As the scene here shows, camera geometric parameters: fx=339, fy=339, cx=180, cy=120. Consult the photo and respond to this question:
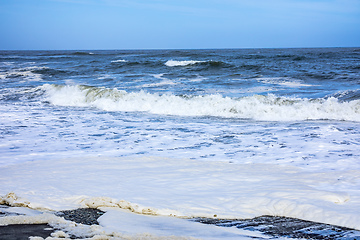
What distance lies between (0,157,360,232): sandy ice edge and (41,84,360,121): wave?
5.15m

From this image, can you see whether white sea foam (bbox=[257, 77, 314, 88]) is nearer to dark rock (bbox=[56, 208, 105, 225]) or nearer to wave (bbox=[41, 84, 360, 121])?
wave (bbox=[41, 84, 360, 121])

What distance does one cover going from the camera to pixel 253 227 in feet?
9.47

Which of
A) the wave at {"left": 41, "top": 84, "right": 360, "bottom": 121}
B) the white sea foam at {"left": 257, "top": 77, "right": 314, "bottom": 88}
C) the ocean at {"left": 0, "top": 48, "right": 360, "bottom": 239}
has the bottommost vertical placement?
the ocean at {"left": 0, "top": 48, "right": 360, "bottom": 239}

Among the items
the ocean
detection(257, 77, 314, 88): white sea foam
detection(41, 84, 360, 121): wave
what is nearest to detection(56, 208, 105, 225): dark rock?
the ocean

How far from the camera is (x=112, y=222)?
9.37 feet

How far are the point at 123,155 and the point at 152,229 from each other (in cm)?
283

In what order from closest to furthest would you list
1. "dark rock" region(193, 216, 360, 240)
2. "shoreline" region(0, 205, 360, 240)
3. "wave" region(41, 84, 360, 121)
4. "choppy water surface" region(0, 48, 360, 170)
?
"shoreline" region(0, 205, 360, 240), "dark rock" region(193, 216, 360, 240), "choppy water surface" region(0, 48, 360, 170), "wave" region(41, 84, 360, 121)

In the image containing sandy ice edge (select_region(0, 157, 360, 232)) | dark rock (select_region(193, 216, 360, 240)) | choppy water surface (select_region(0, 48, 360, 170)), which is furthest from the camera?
choppy water surface (select_region(0, 48, 360, 170))

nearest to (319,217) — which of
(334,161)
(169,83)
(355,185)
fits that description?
(355,185)

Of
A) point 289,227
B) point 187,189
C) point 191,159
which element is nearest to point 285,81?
point 191,159

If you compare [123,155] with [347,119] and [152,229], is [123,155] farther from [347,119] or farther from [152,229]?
[347,119]

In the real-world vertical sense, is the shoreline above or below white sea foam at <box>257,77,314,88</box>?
below

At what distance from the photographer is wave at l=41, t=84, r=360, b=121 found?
934cm

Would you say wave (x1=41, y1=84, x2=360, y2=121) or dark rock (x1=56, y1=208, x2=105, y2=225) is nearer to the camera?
dark rock (x1=56, y1=208, x2=105, y2=225)
